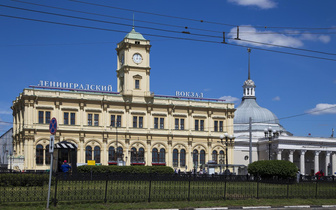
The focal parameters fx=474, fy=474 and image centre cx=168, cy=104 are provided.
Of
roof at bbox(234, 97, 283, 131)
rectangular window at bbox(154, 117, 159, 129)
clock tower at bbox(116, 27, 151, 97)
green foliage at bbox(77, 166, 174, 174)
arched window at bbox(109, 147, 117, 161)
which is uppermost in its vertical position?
clock tower at bbox(116, 27, 151, 97)

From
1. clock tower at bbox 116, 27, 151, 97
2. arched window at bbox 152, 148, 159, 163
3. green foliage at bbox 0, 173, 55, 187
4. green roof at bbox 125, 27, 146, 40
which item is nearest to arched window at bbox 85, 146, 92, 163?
arched window at bbox 152, 148, 159, 163

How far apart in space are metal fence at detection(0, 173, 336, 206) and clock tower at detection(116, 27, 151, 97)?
158ft

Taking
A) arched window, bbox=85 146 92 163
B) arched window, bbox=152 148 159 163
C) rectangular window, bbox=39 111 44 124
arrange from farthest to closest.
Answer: arched window, bbox=152 148 159 163 → arched window, bbox=85 146 92 163 → rectangular window, bbox=39 111 44 124

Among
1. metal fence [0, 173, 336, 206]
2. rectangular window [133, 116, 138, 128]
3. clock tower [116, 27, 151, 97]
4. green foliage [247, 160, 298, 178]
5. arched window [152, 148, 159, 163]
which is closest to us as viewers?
metal fence [0, 173, 336, 206]

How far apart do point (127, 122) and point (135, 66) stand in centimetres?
914

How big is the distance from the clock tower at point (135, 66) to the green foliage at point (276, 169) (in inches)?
1545

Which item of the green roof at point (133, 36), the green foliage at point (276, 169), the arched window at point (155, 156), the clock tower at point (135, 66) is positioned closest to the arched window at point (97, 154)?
the arched window at point (155, 156)

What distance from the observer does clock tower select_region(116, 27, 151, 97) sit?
74.4 metres

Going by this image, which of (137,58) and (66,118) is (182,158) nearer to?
(137,58)

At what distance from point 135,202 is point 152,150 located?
53366 mm

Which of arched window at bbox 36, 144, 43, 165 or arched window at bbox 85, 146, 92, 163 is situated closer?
arched window at bbox 36, 144, 43, 165

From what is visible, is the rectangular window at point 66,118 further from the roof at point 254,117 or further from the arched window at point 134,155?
the roof at point 254,117

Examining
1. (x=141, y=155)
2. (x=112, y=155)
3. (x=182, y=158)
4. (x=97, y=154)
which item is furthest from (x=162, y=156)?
(x=97, y=154)

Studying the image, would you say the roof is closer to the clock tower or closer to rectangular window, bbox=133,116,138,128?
the clock tower
